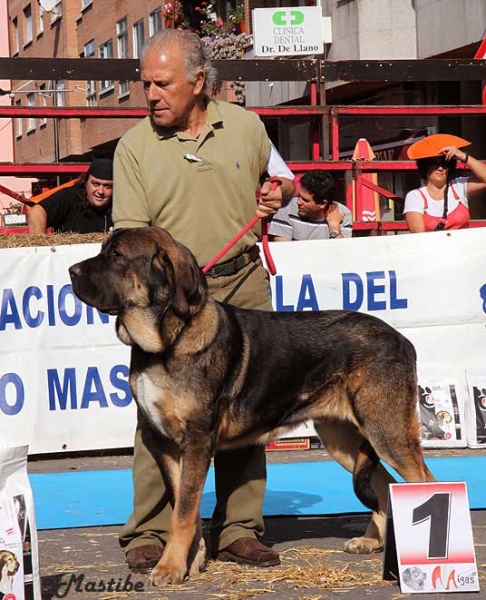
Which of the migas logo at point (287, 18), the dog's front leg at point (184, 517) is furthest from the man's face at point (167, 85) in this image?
the migas logo at point (287, 18)

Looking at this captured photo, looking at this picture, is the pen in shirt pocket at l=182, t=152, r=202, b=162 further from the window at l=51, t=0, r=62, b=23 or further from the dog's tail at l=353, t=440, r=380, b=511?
the window at l=51, t=0, r=62, b=23

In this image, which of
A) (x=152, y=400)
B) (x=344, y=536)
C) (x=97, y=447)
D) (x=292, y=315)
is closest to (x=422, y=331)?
(x=97, y=447)

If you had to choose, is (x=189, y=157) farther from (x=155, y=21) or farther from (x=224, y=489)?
(x=155, y=21)

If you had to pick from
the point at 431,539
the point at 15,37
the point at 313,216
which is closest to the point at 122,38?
the point at 15,37

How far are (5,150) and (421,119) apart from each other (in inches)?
1830

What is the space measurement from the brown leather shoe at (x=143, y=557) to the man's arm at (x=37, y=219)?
4279 mm

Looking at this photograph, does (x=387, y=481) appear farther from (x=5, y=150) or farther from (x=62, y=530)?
(x=5, y=150)

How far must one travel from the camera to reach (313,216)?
998cm

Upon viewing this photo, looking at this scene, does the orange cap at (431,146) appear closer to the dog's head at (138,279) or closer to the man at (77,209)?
the man at (77,209)

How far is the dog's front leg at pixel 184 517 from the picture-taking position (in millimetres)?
5082

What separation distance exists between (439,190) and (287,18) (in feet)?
18.7

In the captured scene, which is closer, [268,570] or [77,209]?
[268,570]

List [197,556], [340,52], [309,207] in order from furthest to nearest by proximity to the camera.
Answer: [340,52] → [309,207] → [197,556]

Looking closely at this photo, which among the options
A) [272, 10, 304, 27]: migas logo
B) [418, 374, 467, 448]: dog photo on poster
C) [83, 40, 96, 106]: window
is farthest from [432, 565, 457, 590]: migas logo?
[83, 40, 96, 106]: window
